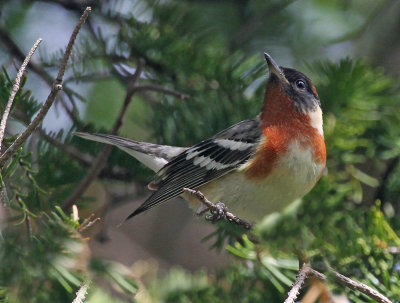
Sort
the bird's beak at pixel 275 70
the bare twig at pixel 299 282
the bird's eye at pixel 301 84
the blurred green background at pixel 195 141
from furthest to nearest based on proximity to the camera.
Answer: the bird's eye at pixel 301 84
the bird's beak at pixel 275 70
the blurred green background at pixel 195 141
the bare twig at pixel 299 282

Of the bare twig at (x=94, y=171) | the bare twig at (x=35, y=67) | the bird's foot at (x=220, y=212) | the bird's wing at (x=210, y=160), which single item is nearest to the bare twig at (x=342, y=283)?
the bird's foot at (x=220, y=212)

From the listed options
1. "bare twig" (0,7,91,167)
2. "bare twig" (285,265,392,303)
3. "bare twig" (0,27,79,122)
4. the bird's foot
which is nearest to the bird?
"bare twig" (0,27,79,122)

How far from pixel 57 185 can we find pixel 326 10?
2.96 metres

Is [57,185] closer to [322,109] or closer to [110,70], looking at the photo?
[110,70]

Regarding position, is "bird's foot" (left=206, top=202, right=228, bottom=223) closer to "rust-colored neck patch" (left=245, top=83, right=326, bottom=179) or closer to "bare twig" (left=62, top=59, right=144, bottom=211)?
"rust-colored neck patch" (left=245, top=83, right=326, bottom=179)

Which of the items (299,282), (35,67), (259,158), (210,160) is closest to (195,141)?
(210,160)

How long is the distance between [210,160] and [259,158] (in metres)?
0.37

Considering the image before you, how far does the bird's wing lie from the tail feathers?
9 cm

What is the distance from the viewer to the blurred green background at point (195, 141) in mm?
2211

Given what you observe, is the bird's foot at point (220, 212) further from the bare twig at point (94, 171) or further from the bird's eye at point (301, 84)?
the bird's eye at point (301, 84)

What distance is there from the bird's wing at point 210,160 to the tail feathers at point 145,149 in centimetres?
9

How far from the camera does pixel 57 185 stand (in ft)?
9.89

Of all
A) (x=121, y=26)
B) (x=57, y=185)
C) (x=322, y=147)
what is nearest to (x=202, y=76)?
(x=121, y=26)

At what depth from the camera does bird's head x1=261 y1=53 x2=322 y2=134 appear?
335 cm
